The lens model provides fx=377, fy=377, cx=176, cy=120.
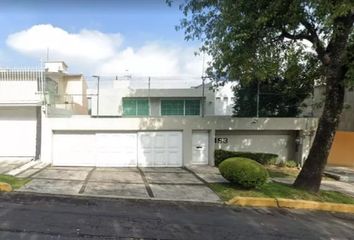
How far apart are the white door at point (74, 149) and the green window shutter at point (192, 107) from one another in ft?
33.2

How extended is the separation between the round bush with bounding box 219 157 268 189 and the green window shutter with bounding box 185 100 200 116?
15292 millimetres

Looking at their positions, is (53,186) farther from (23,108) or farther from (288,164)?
(288,164)

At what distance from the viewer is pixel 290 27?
40.1 ft

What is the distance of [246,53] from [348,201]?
19.4ft

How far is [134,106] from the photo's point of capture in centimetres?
2819

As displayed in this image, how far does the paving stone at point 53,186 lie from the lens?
12039 millimetres

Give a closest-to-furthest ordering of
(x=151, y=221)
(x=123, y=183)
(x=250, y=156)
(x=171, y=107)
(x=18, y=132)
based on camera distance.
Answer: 1. (x=151, y=221)
2. (x=123, y=183)
3. (x=18, y=132)
4. (x=250, y=156)
5. (x=171, y=107)

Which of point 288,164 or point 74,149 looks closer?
point 74,149

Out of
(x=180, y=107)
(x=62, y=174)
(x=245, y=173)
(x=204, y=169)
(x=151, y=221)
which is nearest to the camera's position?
(x=151, y=221)

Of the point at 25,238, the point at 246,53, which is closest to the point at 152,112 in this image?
the point at 246,53

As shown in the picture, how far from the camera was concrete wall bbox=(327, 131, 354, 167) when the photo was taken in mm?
21375

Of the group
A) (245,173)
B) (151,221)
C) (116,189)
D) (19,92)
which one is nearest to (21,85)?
(19,92)

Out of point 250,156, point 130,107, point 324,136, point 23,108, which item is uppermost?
point 130,107

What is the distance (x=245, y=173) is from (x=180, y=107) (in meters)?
16.4
